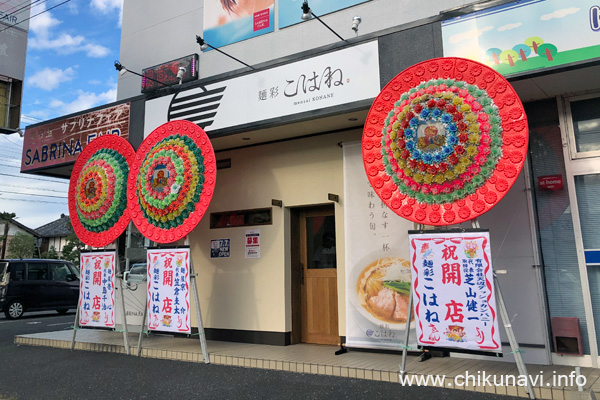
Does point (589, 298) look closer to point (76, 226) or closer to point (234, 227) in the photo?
point (234, 227)

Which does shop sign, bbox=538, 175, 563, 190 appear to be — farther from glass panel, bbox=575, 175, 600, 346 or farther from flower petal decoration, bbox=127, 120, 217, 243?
flower petal decoration, bbox=127, 120, 217, 243

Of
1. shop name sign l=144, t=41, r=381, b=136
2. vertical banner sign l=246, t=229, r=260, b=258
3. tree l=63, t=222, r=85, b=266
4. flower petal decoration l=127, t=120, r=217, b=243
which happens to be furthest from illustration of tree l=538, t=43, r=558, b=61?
tree l=63, t=222, r=85, b=266

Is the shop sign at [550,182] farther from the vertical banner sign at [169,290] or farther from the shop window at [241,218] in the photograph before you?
the vertical banner sign at [169,290]

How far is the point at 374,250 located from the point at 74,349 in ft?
16.5

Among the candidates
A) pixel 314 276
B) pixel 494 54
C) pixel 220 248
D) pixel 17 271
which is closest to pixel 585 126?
pixel 494 54

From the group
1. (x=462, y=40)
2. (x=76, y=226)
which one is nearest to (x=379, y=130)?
(x=462, y=40)

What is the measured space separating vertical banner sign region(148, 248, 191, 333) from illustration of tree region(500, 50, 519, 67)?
4370mm

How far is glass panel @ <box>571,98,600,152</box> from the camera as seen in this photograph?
16.7 ft

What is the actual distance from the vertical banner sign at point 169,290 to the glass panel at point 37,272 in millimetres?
8301

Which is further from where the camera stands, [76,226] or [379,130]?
[76,226]

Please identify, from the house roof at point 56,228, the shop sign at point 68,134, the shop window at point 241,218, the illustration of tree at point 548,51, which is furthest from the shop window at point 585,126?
the house roof at point 56,228

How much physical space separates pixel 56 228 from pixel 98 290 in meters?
38.6

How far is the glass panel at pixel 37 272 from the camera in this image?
1264 centimetres

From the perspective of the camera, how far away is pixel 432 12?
6363 mm
